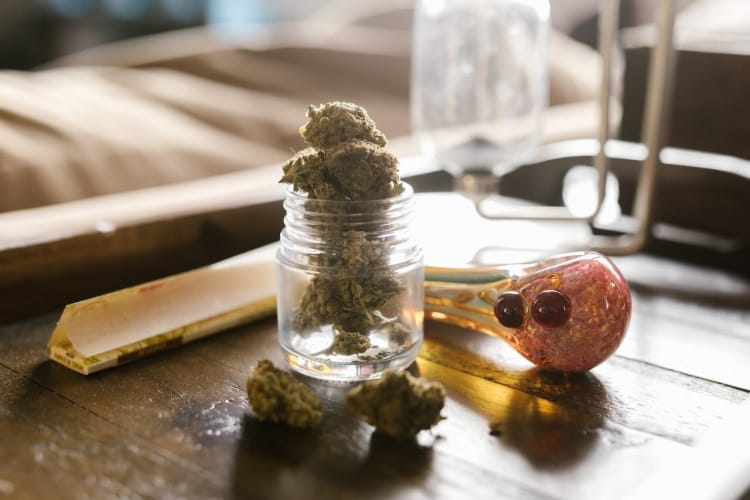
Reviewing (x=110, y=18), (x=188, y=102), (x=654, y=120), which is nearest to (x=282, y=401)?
(x=654, y=120)

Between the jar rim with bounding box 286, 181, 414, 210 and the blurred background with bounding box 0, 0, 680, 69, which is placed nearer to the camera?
Answer: the jar rim with bounding box 286, 181, 414, 210

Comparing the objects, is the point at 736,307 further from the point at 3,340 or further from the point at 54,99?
the point at 54,99

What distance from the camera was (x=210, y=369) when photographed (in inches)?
23.8

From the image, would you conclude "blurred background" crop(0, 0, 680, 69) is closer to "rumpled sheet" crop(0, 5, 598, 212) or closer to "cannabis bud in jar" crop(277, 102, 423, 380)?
"rumpled sheet" crop(0, 5, 598, 212)

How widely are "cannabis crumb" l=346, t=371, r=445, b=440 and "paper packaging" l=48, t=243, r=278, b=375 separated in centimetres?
21

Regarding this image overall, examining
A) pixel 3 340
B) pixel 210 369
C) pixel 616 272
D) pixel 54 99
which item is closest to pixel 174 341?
pixel 210 369

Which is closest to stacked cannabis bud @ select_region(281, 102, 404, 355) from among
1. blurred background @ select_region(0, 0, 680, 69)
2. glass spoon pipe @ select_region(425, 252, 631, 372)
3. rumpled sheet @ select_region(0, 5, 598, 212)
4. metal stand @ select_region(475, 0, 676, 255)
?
glass spoon pipe @ select_region(425, 252, 631, 372)

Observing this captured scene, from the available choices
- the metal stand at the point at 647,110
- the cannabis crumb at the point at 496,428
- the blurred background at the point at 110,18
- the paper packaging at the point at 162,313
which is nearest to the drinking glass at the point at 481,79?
the metal stand at the point at 647,110

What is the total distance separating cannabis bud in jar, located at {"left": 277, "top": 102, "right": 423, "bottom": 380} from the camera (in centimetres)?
55

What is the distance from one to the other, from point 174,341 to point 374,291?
7.2 inches

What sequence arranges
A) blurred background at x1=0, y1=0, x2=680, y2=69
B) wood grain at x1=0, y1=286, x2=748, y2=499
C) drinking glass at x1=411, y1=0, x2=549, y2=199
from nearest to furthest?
1. wood grain at x1=0, y1=286, x2=748, y2=499
2. drinking glass at x1=411, y1=0, x2=549, y2=199
3. blurred background at x1=0, y1=0, x2=680, y2=69

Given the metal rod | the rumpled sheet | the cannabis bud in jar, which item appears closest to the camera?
the cannabis bud in jar

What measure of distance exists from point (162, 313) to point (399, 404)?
10.4 inches

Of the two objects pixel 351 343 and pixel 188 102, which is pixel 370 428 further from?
pixel 188 102
